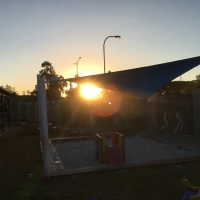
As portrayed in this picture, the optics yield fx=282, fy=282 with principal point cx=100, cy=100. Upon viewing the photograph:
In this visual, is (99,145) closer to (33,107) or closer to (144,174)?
A: (144,174)

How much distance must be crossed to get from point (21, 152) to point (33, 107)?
74.4ft

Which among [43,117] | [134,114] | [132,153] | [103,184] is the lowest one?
[132,153]

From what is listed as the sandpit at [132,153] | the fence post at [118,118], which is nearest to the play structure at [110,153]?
the sandpit at [132,153]

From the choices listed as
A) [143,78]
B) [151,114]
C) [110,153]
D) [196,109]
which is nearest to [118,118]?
[151,114]

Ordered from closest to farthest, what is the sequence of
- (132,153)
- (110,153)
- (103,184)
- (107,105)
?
(103,184) → (110,153) → (132,153) → (107,105)

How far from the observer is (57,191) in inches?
219

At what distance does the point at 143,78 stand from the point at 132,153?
12.3 ft

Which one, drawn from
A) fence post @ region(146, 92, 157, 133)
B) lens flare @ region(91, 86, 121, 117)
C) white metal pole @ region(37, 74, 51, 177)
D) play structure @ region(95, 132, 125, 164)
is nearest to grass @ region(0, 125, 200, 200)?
white metal pole @ region(37, 74, 51, 177)

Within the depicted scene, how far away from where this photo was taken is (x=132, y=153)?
10250 mm

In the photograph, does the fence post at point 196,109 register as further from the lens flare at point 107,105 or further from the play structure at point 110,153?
the lens flare at point 107,105

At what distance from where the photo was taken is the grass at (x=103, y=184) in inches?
210

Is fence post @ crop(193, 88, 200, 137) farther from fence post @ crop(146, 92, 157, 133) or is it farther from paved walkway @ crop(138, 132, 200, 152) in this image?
fence post @ crop(146, 92, 157, 133)

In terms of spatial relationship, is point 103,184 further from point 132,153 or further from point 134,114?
point 134,114

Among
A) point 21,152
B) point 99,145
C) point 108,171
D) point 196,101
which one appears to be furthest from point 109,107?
point 108,171
